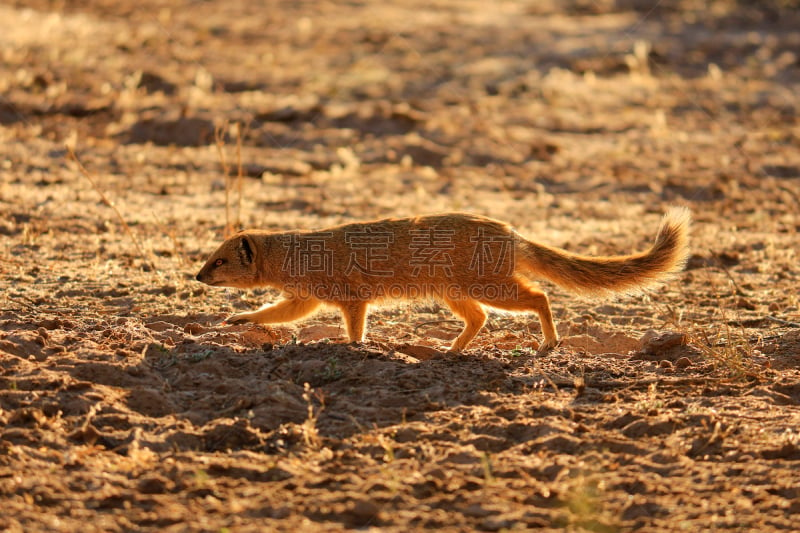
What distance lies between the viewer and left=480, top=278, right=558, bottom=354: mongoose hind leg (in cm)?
636

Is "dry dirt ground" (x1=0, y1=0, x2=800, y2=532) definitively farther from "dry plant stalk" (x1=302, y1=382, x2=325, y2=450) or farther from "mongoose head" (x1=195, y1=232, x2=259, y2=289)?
"mongoose head" (x1=195, y1=232, x2=259, y2=289)

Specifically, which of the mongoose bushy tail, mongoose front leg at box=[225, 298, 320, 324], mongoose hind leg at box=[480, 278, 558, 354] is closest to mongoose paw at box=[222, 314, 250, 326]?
mongoose front leg at box=[225, 298, 320, 324]

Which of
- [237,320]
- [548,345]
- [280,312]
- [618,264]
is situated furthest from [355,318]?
[618,264]

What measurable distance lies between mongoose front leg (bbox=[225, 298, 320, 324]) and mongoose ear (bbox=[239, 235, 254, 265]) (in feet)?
1.19

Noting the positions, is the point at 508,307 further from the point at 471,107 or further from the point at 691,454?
the point at 471,107

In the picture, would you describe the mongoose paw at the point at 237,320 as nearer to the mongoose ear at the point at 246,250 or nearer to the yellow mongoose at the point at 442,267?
the yellow mongoose at the point at 442,267

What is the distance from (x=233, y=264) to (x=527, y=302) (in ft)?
6.88

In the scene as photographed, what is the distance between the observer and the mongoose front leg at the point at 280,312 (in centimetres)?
665

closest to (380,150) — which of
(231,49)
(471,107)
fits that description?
(471,107)

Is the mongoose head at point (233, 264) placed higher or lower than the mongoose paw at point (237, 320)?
higher

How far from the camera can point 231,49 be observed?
1908 centimetres

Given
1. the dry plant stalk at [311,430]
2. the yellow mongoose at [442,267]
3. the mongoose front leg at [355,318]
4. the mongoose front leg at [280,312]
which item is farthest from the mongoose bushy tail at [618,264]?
the dry plant stalk at [311,430]

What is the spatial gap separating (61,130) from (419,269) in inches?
342

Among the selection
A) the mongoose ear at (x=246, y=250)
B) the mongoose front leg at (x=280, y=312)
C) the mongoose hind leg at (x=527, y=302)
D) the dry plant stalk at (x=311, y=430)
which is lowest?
the dry plant stalk at (x=311, y=430)
